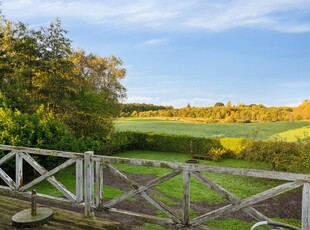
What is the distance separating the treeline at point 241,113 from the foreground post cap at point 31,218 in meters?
33.1

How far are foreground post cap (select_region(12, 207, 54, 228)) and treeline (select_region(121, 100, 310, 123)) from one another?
109 feet

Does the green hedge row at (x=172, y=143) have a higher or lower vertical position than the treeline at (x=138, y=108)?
lower

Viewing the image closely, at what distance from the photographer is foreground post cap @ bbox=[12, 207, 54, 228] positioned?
511 centimetres

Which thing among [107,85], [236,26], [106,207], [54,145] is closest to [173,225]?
[106,207]

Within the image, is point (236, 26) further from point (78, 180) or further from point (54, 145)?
point (54, 145)

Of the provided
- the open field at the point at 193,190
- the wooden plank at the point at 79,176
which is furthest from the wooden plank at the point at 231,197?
the open field at the point at 193,190

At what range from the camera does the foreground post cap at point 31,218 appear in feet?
16.8

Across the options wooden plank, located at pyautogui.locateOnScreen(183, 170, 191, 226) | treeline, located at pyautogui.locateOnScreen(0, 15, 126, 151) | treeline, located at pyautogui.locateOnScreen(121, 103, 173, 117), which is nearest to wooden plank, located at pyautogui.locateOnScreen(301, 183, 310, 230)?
wooden plank, located at pyautogui.locateOnScreen(183, 170, 191, 226)

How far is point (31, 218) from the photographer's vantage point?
5262 millimetres

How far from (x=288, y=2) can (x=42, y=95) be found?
14.0 m

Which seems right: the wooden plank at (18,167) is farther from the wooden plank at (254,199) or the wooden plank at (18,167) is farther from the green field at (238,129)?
the green field at (238,129)

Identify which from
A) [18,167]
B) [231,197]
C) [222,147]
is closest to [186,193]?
[231,197]

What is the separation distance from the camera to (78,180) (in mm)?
5648

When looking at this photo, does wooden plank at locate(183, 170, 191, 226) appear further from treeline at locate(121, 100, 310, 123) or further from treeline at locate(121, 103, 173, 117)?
treeline at locate(121, 103, 173, 117)
